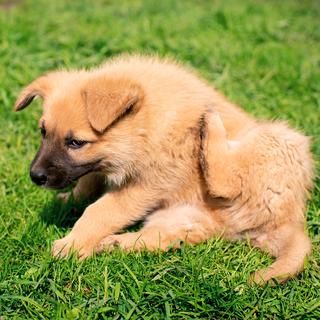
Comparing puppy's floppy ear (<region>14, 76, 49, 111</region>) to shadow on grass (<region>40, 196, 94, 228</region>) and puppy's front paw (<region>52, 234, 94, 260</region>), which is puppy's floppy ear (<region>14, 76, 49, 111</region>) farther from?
puppy's front paw (<region>52, 234, 94, 260</region>)

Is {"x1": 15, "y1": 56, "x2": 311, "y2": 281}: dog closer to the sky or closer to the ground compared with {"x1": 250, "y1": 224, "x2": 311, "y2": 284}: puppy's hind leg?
closer to the sky

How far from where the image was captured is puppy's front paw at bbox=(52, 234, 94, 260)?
440cm

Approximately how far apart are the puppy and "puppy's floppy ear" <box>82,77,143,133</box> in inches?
30.0

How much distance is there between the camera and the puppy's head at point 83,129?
435 cm

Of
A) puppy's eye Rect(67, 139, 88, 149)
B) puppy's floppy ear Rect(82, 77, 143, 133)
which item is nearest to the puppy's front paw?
puppy's eye Rect(67, 139, 88, 149)

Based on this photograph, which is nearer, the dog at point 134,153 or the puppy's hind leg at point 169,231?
the dog at point 134,153

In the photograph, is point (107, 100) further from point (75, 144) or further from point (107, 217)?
point (107, 217)

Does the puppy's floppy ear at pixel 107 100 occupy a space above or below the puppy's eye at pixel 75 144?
above

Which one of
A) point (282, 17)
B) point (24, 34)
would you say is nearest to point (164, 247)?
point (24, 34)

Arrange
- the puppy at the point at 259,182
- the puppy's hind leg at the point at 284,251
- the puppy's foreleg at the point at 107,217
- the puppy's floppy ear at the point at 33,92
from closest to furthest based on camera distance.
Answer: the puppy's hind leg at the point at 284,251 < the puppy's foreleg at the point at 107,217 < the puppy at the point at 259,182 < the puppy's floppy ear at the point at 33,92

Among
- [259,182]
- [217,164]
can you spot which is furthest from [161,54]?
[259,182]

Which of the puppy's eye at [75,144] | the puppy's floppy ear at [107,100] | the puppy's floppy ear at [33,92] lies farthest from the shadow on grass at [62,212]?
the puppy's floppy ear at [107,100]

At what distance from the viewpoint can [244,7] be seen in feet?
30.6

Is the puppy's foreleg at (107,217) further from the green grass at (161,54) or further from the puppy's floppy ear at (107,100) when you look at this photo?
the puppy's floppy ear at (107,100)
